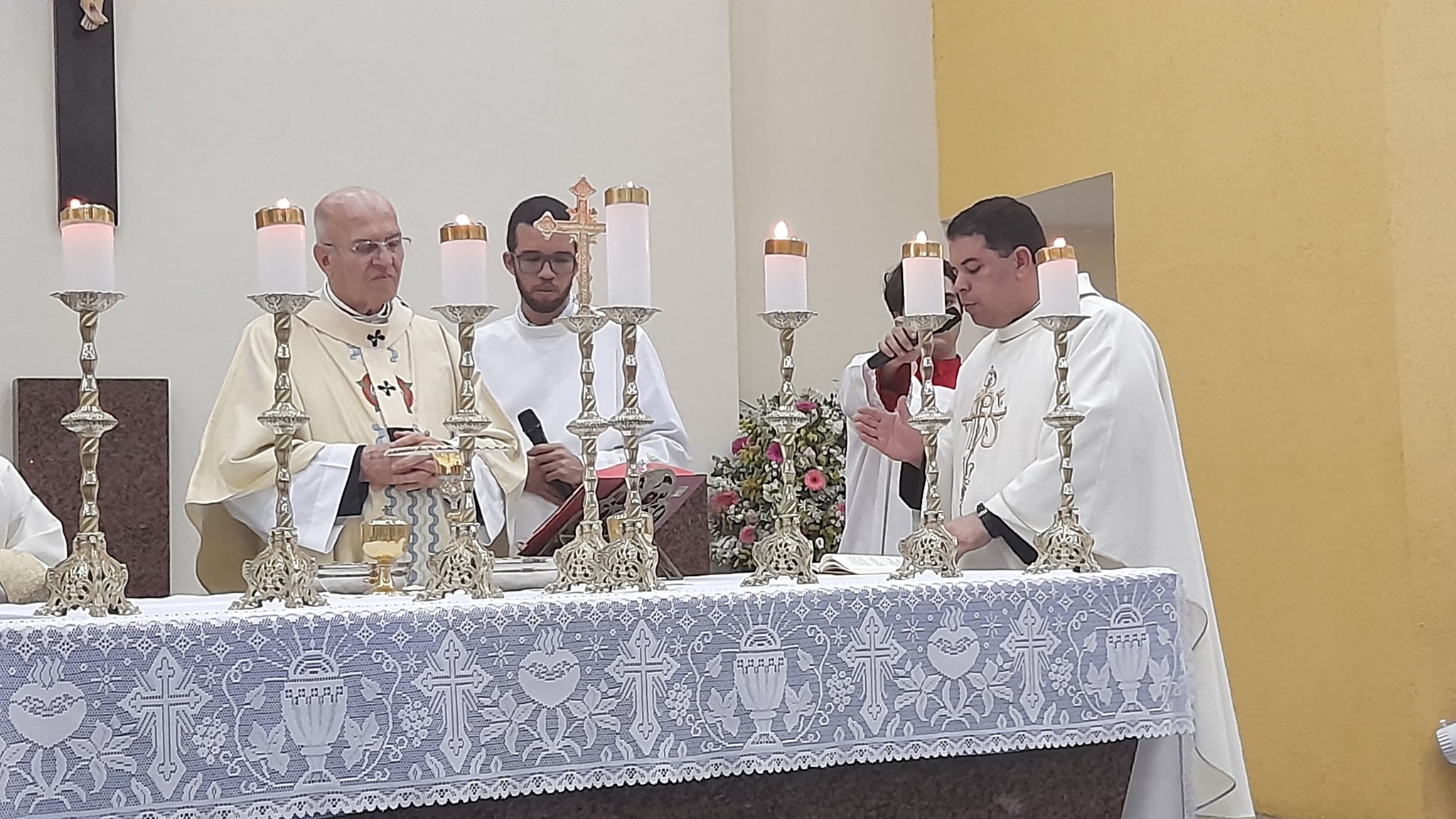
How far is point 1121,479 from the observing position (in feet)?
12.6

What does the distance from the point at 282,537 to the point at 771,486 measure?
4010 millimetres

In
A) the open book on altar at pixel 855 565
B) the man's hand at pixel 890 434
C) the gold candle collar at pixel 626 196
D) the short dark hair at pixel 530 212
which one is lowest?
the open book on altar at pixel 855 565

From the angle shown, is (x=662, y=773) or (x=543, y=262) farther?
(x=543, y=262)

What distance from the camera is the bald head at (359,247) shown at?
393cm

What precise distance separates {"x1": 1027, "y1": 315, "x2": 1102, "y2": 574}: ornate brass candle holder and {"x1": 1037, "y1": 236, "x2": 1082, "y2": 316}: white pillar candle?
2 centimetres

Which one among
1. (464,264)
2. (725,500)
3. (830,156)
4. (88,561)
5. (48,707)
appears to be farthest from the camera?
(830,156)

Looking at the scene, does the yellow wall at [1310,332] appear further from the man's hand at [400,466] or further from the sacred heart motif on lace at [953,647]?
the man's hand at [400,466]

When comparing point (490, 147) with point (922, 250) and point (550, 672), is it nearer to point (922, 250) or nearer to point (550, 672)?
point (922, 250)

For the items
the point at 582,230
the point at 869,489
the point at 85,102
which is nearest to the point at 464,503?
the point at 582,230

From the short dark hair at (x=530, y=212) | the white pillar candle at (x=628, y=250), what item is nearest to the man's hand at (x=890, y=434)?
the short dark hair at (x=530, y=212)

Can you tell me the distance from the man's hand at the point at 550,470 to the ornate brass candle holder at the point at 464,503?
1.14 m

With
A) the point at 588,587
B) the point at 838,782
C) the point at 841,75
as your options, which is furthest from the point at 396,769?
the point at 841,75

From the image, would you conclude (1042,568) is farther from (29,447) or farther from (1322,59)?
(29,447)

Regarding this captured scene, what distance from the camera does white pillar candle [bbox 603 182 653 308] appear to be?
291cm
